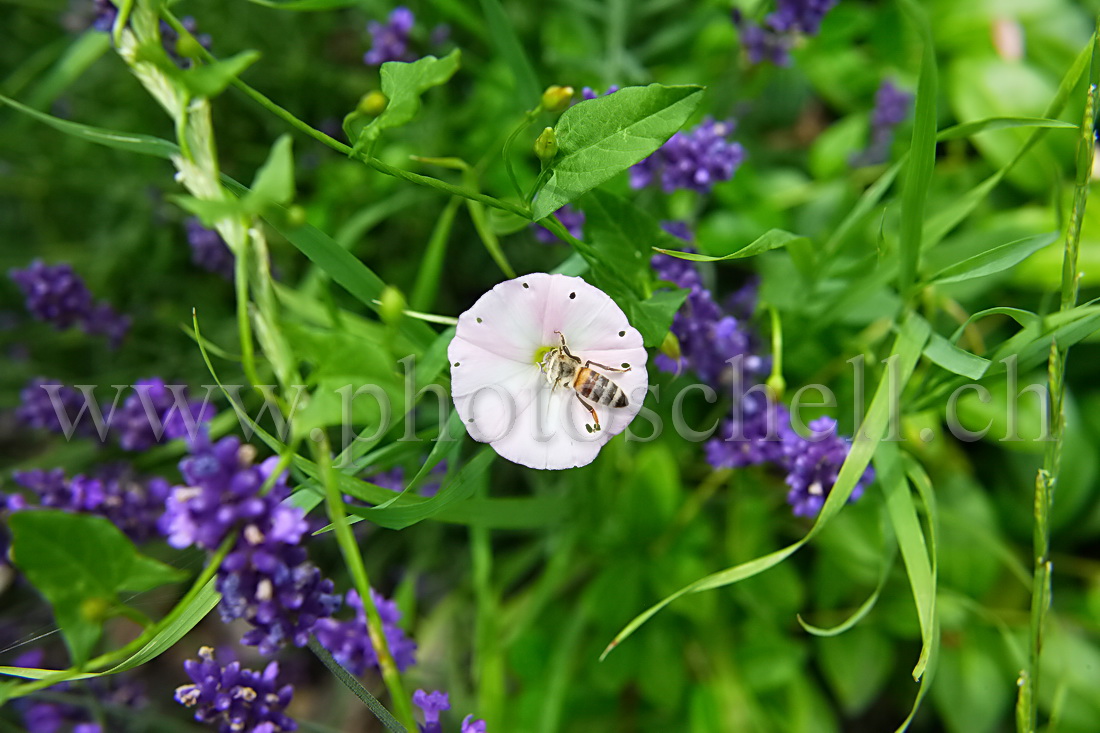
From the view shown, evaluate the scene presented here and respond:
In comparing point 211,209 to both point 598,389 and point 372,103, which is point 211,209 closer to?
point 372,103

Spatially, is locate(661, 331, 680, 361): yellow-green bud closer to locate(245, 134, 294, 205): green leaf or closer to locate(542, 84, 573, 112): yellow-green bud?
locate(542, 84, 573, 112): yellow-green bud

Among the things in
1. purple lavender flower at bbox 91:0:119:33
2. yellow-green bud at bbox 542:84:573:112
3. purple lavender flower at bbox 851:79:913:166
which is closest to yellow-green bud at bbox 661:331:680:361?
yellow-green bud at bbox 542:84:573:112

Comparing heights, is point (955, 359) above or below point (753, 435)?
above

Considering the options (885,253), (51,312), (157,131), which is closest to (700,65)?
(885,253)

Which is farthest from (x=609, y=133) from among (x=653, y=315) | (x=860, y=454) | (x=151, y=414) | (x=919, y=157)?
(x=151, y=414)

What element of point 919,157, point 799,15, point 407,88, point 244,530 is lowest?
point 244,530

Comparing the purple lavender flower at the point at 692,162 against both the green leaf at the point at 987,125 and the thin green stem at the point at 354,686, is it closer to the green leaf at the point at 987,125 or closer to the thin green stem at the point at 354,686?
the green leaf at the point at 987,125

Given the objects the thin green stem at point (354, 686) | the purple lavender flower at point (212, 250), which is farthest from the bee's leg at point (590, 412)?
the purple lavender flower at point (212, 250)
